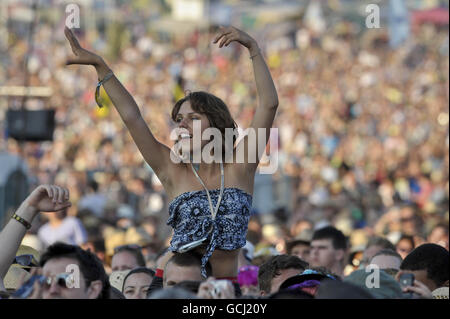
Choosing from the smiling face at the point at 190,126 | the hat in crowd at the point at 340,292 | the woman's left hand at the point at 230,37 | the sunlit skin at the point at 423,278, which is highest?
the woman's left hand at the point at 230,37

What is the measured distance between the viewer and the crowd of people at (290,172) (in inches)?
209

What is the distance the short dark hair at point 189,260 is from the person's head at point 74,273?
1.50 ft

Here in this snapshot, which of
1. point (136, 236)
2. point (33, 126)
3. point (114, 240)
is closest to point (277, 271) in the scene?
point (136, 236)

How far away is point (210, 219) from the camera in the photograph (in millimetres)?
4465

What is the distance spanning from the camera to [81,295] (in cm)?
381

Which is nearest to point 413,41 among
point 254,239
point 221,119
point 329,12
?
point 329,12

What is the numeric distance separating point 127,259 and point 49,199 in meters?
3.21

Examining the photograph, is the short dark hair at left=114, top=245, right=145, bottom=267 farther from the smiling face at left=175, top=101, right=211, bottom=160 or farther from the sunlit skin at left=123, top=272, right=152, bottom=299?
the smiling face at left=175, top=101, right=211, bottom=160

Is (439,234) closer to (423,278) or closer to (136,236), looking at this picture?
(136,236)

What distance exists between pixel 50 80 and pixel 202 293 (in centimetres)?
2199

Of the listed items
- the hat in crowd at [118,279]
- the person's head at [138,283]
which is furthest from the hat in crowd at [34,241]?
the person's head at [138,283]

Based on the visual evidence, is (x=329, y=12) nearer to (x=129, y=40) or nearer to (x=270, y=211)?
(x=129, y=40)

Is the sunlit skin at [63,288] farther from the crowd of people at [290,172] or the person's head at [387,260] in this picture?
the person's head at [387,260]

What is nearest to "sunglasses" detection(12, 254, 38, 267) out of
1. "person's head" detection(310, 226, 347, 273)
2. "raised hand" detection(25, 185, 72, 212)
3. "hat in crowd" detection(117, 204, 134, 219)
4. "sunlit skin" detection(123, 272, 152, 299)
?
"sunlit skin" detection(123, 272, 152, 299)
